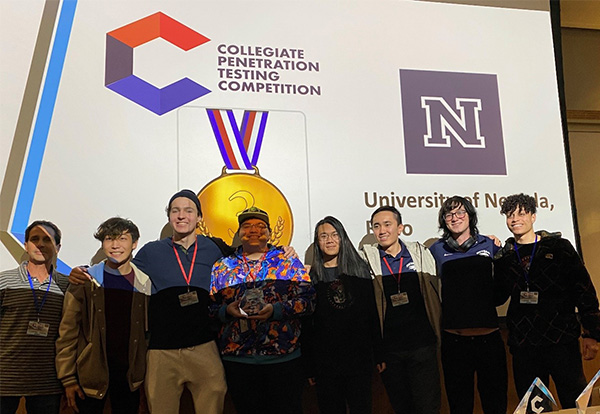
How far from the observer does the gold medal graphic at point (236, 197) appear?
2.94 meters

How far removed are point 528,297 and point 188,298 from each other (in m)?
1.65

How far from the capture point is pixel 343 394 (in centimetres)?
267

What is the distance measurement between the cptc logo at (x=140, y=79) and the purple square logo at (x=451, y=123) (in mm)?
1188

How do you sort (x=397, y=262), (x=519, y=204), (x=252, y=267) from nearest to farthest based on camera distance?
(x=252, y=267) → (x=397, y=262) → (x=519, y=204)

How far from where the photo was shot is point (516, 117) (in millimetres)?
3424

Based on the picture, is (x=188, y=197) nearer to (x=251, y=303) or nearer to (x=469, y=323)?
(x=251, y=303)

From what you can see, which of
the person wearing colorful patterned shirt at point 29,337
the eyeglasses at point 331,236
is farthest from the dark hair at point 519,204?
the person wearing colorful patterned shirt at point 29,337

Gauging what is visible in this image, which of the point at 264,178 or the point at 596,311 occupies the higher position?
the point at 264,178

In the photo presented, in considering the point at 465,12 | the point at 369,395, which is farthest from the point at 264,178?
the point at 465,12

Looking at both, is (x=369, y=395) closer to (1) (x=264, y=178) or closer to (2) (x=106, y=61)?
(1) (x=264, y=178)

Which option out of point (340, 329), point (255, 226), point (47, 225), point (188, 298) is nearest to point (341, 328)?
point (340, 329)

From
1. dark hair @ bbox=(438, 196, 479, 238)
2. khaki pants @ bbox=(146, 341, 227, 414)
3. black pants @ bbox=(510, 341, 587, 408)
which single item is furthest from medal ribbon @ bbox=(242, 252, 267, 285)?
black pants @ bbox=(510, 341, 587, 408)

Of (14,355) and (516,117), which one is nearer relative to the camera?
(14,355)

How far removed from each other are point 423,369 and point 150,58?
6.87 ft
